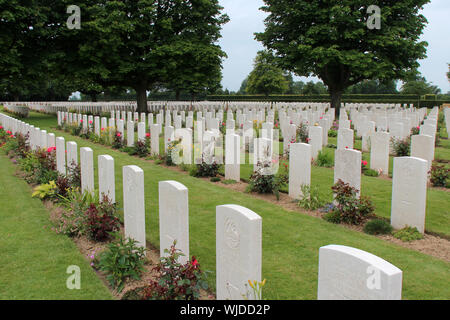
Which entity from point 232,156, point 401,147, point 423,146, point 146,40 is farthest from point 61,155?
point 146,40

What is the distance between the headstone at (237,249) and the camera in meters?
3.02

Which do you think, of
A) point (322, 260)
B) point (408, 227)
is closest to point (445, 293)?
point (408, 227)

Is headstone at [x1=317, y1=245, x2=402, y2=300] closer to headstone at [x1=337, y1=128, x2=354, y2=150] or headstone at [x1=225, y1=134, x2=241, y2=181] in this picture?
headstone at [x1=225, y1=134, x2=241, y2=181]

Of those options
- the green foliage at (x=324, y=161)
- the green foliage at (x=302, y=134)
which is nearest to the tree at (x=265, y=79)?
the green foliage at (x=302, y=134)

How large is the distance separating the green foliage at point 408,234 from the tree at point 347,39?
2000 cm

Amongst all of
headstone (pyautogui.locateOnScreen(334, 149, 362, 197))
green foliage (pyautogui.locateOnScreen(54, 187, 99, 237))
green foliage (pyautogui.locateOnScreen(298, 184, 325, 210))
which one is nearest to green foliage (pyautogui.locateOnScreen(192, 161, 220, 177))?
green foliage (pyautogui.locateOnScreen(298, 184, 325, 210))

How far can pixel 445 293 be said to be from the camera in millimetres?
3748

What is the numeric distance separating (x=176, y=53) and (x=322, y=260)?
2265 cm

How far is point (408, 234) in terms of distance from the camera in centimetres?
518

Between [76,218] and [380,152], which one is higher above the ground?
[380,152]

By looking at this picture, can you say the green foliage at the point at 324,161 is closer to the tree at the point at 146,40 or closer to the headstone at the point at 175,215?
the headstone at the point at 175,215

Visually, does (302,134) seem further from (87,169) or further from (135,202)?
(135,202)

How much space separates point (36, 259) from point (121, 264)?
4.28 ft
